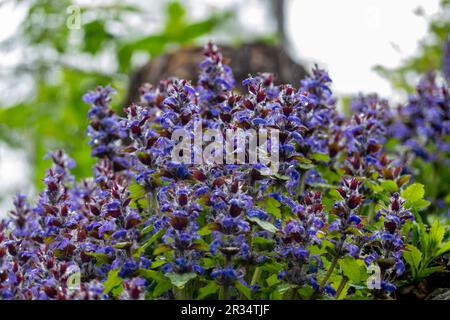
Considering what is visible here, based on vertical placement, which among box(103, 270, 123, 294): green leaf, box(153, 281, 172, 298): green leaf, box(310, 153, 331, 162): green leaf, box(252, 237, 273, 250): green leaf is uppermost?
box(310, 153, 331, 162): green leaf

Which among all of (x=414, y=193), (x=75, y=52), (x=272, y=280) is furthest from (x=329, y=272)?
(x=75, y=52)

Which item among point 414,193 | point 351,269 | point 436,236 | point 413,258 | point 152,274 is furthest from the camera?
point 414,193

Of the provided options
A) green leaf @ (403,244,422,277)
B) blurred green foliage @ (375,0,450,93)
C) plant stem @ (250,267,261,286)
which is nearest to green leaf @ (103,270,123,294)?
plant stem @ (250,267,261,286)

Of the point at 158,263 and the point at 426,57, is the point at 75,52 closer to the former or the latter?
the point at 426,57

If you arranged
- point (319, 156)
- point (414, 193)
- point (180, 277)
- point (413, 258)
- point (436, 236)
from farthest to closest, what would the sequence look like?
point (319, 156)
point (414, 193)
point (436, 236)
point (413, 258)
point (180, 277)

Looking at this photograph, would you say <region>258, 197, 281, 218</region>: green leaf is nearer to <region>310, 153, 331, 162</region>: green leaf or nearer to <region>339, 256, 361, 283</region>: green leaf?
<region>339, 256, 361, 283</region>: green leaf

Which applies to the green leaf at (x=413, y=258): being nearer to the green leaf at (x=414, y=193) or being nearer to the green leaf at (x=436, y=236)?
the green leaf at (x=436, y=236)
